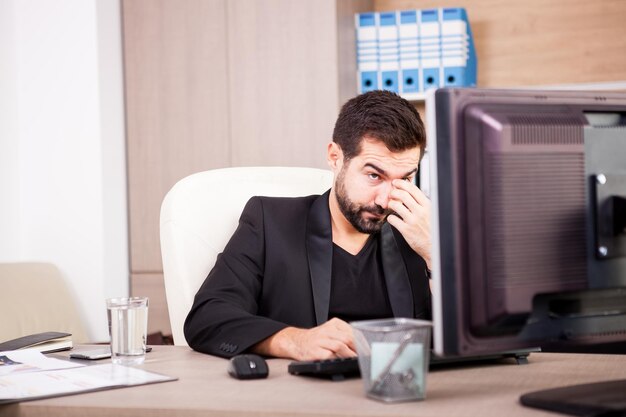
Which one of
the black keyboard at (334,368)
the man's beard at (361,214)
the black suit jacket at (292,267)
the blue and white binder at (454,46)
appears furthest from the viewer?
the blue and white binder at (454,46)

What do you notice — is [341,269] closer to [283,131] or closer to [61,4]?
[283,131]

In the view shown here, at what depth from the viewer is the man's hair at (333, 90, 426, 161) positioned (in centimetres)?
191

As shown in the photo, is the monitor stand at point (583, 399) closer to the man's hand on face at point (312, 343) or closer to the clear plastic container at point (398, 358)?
the clear plastic container at point (398, 358)

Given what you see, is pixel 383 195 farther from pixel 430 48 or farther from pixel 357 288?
pixel 430 48

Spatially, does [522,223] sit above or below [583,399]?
above

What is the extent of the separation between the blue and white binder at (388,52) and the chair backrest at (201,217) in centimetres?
119

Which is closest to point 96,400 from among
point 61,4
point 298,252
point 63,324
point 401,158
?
point 298,252

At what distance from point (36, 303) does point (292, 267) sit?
4.96 ft

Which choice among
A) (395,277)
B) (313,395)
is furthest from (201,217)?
(313,395)

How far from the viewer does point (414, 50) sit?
10.4 feet

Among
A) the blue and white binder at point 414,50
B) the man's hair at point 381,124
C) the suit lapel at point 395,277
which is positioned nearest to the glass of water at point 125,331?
the suit lapel at point 395,277

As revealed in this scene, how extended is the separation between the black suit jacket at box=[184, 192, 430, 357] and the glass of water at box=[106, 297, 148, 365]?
350 mm

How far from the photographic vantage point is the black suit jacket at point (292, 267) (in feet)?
6.03

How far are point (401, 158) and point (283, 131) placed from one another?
139 cm
